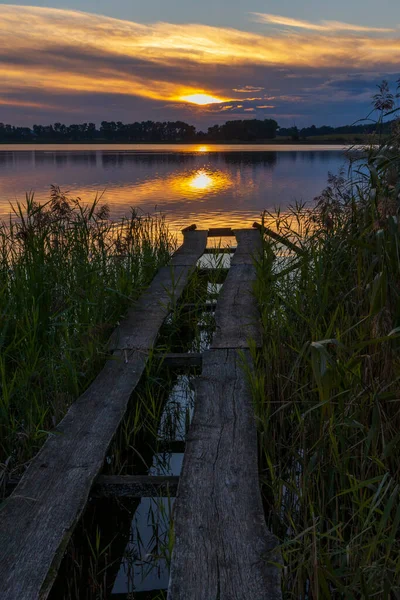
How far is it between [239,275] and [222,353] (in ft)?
8.47

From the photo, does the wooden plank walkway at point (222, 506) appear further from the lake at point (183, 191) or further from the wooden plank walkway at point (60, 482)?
the lake at point (183, 191)

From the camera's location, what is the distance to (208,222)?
583 inches

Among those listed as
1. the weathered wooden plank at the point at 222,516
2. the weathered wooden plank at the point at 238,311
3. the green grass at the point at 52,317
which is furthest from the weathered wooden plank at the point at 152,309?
the weathered wooden plank at the point at 222,516

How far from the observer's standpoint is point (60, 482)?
268cm

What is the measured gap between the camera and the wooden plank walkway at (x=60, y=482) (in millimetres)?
2143

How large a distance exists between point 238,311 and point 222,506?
9.75 feet

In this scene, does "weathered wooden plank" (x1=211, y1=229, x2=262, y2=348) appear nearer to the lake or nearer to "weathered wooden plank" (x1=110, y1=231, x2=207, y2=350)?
"weathered wooden plank" (x1=110, y1=231, x2=207, y2=350)

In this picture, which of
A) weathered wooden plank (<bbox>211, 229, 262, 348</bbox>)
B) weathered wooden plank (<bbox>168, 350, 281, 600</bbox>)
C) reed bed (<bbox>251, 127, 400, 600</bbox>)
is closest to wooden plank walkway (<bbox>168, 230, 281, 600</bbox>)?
weathered wooden plank (<bbox>168, 350, 281, 600</bbox>)

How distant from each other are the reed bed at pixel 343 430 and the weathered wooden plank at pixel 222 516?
0.40ft

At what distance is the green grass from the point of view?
3.51 meters

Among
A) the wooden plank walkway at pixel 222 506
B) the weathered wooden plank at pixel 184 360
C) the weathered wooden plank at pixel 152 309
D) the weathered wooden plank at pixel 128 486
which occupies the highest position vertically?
the weathered wooden plank at pixel 152 309

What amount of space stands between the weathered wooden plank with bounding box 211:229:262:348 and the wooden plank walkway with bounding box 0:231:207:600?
62cm

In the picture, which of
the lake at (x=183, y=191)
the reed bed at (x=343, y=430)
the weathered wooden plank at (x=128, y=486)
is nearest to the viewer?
the reed bed at (x=343, y=430)

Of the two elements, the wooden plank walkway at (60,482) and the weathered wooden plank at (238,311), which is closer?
the wooden plank walkway at (60,482)
